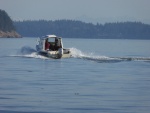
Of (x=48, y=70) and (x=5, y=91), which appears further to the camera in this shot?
(x=48, y=70)

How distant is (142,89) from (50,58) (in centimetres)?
3044

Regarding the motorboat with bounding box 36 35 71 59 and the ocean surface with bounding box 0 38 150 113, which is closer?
the ocean surface with bounding box 0 38 150 113

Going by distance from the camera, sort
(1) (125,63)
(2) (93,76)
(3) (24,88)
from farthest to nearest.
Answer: (1) (125,63)
(2) (93,76)
(3) (24,88)

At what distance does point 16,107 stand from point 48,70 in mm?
22960

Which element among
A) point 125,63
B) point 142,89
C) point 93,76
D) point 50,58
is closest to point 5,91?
point 142,89

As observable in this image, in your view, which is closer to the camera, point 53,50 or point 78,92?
point 78,92

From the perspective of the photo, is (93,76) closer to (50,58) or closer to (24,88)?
(24,88)

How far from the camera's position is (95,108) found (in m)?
24.8

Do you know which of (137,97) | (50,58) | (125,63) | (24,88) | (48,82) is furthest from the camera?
(50,58)

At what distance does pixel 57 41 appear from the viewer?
64.5 metres

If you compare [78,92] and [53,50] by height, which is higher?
[78,92]


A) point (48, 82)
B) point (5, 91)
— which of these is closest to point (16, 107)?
point (5, 91)

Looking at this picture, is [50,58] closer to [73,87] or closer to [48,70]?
[48,70]

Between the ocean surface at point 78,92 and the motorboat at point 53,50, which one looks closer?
the ocean surface at point 78,92
